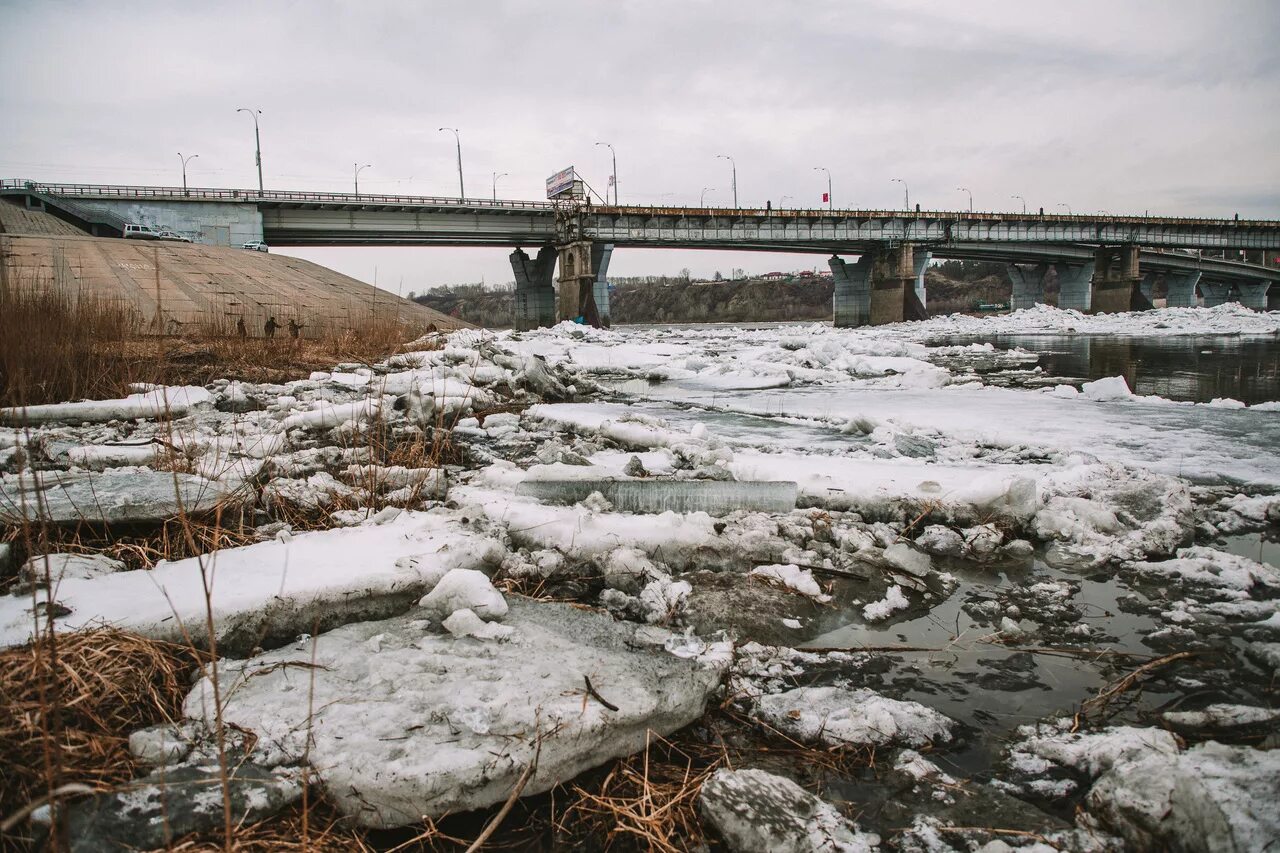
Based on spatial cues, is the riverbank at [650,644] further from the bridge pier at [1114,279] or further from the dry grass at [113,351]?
the bridge pier at [1114,279]

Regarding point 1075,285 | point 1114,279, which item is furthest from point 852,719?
point 1075,285

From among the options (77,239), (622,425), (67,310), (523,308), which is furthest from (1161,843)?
(523,308)

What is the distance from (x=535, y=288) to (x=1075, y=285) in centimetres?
4620

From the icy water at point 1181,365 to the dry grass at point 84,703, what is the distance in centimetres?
988

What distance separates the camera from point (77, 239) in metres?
26.7

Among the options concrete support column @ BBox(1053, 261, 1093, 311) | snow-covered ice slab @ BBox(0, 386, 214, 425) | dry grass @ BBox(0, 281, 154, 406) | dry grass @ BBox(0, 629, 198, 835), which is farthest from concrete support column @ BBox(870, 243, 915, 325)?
dry grass @ BBox(0, 629, 198, 835)

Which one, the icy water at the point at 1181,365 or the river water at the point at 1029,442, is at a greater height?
the icy water at the point at 1181,365

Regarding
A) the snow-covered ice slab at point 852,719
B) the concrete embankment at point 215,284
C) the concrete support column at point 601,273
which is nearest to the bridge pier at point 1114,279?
the concrete support column at point 601,273

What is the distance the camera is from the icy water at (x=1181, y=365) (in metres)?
9.01

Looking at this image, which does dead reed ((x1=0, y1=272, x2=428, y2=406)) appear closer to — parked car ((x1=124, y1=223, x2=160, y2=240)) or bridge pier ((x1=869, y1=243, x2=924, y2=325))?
parked car ((x1=124, y1=223, x2=160, y2=240))

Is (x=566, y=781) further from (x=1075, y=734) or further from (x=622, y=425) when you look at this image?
(x=622, y=425)

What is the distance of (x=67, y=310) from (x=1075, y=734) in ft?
31.5

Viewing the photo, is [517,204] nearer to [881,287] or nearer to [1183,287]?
[881,287]

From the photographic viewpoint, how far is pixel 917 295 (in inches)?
1911
